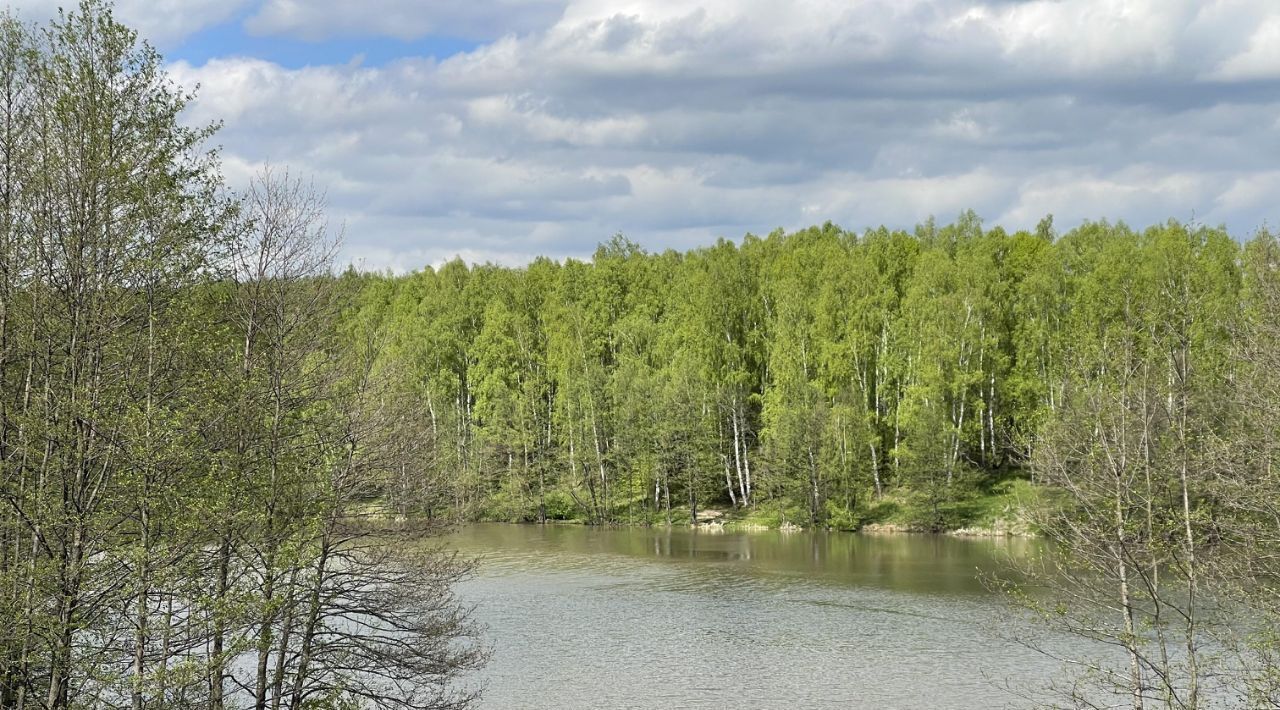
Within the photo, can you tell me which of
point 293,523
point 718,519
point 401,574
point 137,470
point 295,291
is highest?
point 295,291

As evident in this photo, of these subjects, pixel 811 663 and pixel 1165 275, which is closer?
pixel 811 663

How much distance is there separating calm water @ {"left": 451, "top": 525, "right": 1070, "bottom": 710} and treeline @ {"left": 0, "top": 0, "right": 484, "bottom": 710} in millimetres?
10668

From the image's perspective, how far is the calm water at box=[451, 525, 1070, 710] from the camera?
2695 centimetres

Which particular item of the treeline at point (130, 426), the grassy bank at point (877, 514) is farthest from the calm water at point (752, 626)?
the treeline at point (130, 426)

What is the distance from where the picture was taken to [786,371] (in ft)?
210

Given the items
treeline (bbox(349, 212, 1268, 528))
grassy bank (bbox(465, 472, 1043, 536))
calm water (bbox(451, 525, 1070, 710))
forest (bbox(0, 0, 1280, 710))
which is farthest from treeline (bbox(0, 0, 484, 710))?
grassy bank (bbox(465, 472, 1043, 536))

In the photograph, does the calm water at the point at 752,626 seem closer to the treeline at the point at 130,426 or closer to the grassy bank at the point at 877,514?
the grassy bank at the point at 877,514

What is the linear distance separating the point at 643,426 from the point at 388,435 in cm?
4590

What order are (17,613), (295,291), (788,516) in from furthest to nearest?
(788,516) → (295,291) → (17,613)

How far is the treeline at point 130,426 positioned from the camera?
14352 millimetres

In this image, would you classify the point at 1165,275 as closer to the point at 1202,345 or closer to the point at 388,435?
the point at 1202,345

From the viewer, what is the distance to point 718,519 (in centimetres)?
6575

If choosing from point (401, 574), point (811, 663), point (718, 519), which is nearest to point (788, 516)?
point (718, 519)

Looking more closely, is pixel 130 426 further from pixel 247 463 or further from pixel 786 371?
pixel 786 371
